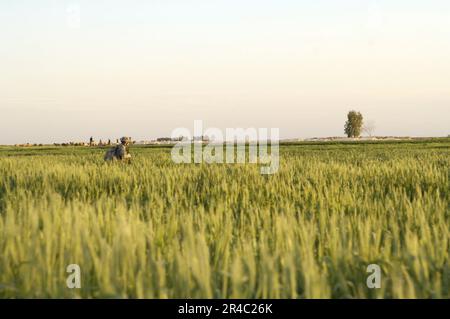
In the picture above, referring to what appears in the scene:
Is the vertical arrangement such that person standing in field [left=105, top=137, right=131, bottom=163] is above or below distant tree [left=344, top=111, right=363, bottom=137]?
below

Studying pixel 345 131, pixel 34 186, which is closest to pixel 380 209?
pixel 34 186

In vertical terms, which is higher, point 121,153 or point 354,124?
point 354,124

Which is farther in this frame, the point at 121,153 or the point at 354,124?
the point at 354,124

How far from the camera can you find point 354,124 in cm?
11275

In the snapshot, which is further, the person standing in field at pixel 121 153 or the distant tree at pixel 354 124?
the distant tree at pixel 354 124

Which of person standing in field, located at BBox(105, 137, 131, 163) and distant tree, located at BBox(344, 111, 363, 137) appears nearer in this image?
person standing in field, located at BBox(105, 137, 131, 163)

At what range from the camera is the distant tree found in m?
112

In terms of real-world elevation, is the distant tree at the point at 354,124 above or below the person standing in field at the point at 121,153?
above

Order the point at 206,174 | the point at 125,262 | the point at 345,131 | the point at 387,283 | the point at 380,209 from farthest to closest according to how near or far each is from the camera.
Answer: the point at 345,131 < the point at 206,174 < the point at 380,209 < the point at 387,283 < the point at 125,262

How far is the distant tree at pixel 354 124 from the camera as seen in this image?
112312 mm
